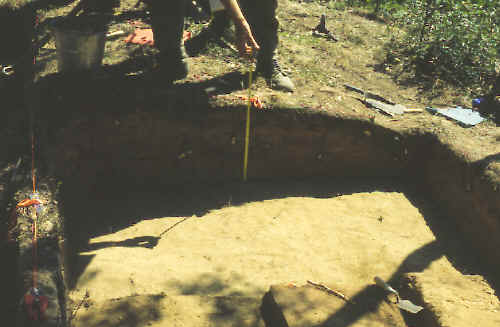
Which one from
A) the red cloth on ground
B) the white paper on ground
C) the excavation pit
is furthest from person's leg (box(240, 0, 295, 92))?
the red cloth on ground

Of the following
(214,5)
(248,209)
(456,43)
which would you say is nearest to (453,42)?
(456,43)

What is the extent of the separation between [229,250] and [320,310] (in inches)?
44.9

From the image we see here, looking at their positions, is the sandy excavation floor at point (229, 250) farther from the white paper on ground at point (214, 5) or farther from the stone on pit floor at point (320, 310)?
the white paper on ground at point (214, 5)

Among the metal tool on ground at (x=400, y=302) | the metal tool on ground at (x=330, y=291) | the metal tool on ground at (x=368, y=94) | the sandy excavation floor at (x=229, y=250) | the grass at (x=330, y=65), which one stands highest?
the grass at (x=330, y=65)

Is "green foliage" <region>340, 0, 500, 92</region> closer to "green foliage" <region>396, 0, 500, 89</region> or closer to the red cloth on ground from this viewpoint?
"green foliage" <region>396, 0, 500, 89</region>

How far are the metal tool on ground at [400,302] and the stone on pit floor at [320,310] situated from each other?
135mm

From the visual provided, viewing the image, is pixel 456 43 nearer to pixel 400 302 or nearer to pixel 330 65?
pixel 330 65

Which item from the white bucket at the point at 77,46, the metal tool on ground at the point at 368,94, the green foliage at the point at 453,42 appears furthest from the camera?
the green foliage at the point at 453,42

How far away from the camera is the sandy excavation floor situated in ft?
9.91

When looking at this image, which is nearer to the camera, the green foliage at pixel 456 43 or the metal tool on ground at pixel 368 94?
the metal tool on ground at pixel 368 94

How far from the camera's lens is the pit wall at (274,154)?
400 centimetres

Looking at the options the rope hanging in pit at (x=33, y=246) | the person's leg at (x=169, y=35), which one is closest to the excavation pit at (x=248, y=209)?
the person's leg at (x=169, y=35)

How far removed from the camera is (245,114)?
441cm

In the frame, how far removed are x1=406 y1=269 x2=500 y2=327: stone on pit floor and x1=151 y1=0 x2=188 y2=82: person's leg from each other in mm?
2853
